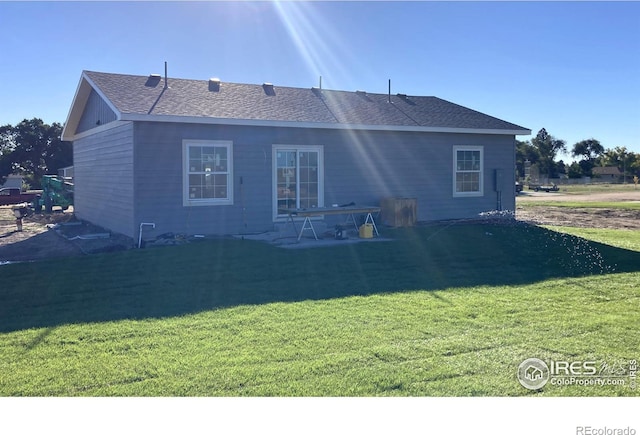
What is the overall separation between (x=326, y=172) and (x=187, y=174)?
3555 mm

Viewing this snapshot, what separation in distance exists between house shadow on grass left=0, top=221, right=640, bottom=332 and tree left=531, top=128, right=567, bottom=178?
7179 cm

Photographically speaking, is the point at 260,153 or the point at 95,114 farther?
the point at 95,114

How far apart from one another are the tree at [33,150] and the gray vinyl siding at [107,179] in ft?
109

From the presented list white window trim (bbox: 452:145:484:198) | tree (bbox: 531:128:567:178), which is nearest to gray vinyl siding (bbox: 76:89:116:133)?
white window trim (bbox: 452:145:484:198)

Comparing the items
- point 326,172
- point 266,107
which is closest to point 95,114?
point 266,107

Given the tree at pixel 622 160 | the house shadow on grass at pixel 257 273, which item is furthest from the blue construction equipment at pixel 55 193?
the tree at pixel 622 160

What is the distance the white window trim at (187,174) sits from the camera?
12.0m

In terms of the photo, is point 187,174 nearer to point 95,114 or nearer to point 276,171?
point 276,171

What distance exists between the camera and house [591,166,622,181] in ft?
273

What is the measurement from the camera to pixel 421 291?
23.4 feet

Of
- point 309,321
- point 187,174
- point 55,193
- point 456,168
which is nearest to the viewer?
point 309,321

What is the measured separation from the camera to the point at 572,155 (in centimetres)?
9488

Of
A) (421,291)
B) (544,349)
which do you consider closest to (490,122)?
(421,291)

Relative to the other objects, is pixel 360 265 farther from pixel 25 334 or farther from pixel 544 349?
pixel 25 334
